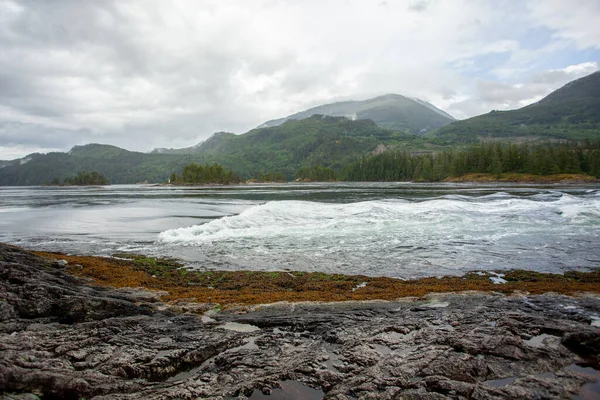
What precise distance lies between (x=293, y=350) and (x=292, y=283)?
6554mm

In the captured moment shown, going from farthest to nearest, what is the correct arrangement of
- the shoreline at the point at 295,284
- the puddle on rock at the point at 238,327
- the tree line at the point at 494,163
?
the tree line at the point at 494,163 < the shoreline at the point at 295,284 < the puddle on rock at the point at 238,327

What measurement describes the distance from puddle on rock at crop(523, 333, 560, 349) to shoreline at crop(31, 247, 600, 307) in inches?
148

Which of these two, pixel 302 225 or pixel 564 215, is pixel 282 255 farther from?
pixel 564 215

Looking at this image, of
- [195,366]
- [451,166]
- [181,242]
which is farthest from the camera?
[451,166]

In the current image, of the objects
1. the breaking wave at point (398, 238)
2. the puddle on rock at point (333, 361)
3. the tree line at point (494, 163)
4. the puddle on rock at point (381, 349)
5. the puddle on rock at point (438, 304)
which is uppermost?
the tree line at point (494, 163)

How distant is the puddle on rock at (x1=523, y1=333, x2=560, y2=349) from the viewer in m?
6.73

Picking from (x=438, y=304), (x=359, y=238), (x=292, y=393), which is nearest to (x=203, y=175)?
(x=359, y=238)

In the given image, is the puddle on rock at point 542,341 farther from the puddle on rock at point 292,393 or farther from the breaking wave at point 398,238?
the breaking wave at point 398,238

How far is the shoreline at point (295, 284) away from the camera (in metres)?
11.0

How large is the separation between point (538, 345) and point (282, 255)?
1386 cm

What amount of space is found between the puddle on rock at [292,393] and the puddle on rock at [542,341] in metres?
→ 4.62

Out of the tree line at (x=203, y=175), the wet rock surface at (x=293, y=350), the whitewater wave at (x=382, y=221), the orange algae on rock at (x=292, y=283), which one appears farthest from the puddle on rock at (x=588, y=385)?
the tree line at (x=203, y=175)

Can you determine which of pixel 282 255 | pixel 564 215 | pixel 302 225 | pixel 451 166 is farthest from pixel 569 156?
pixel 282 255

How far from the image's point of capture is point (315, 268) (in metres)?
16.4
